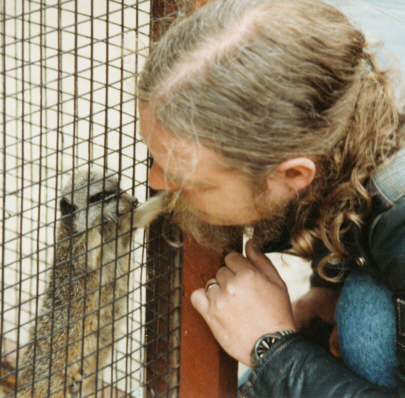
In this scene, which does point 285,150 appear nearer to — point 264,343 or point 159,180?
point 159,180

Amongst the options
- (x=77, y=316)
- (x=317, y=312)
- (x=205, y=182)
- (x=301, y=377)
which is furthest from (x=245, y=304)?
(x=77, y=316)

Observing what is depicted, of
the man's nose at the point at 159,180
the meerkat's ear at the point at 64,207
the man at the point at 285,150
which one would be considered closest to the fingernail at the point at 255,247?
the man at the point at 285,150

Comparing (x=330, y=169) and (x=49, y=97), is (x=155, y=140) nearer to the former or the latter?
(x=330, y=169)

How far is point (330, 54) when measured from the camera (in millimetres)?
913

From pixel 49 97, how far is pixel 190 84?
297cm

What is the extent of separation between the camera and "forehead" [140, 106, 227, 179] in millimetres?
917

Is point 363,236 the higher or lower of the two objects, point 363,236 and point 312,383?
the higher

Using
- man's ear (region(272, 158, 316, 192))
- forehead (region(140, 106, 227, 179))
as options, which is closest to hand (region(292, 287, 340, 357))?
man's ear (region(272, 158, 316, 192))

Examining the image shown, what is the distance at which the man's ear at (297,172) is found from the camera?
3.05 ft

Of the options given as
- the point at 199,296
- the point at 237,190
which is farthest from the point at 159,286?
the point at 237,190

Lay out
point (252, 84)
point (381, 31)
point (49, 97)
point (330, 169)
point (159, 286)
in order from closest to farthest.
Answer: point (252, 84) → point (330, 169) → point (381, 31) → point (159, 286) → point (49, 97)

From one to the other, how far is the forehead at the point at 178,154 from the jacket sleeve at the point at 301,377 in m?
0.42

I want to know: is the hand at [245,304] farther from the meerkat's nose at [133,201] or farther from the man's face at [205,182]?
the meerkat's nose at [133,201]

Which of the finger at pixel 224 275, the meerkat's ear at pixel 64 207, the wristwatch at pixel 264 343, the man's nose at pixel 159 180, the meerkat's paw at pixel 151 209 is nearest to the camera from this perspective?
the man's nose at pixel 159 180
